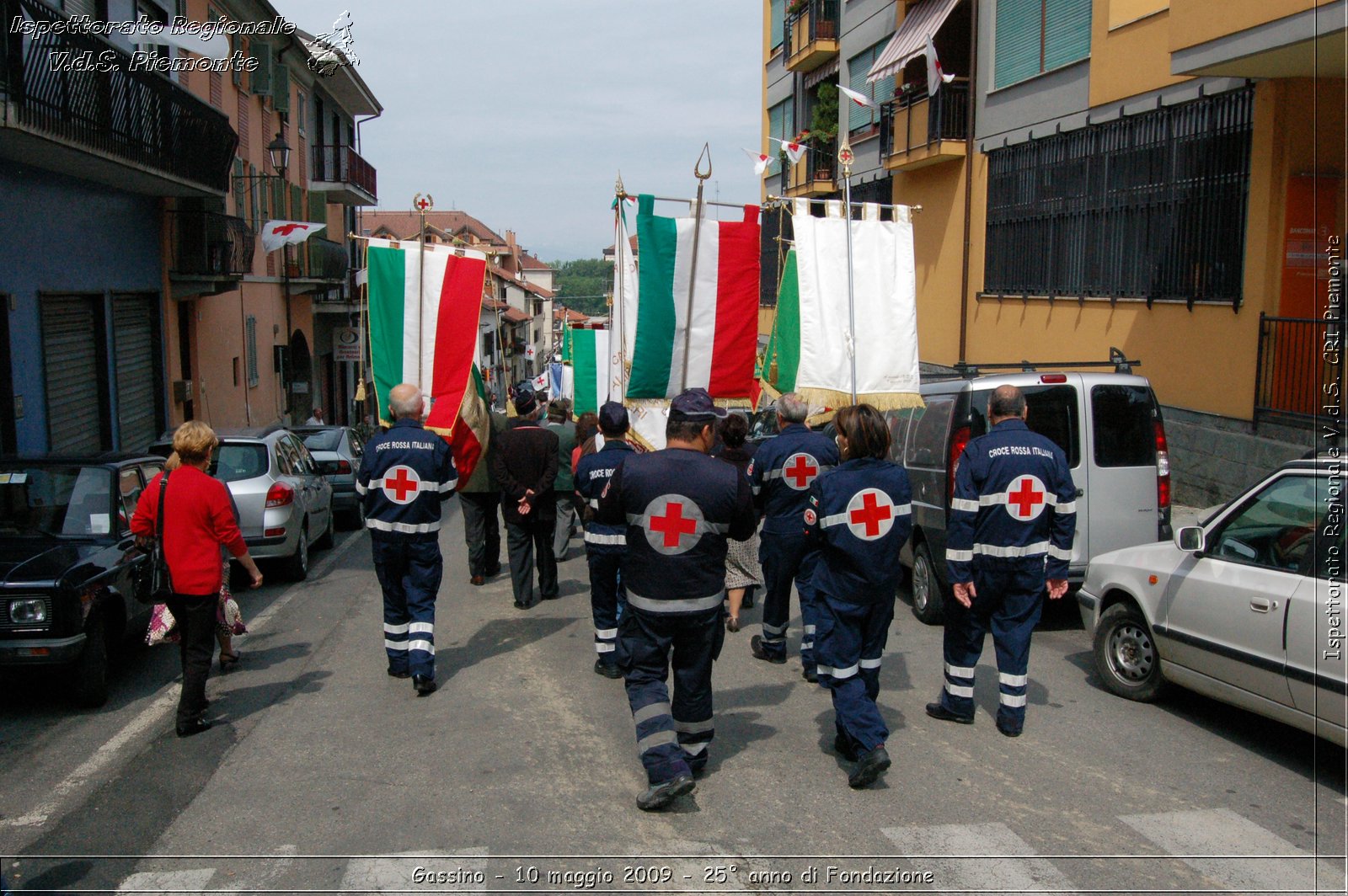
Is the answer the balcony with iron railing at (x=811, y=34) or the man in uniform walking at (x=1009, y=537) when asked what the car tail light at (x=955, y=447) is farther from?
the balcony with iron railing at (x=811, y=34)

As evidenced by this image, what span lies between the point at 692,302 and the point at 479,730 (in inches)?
154

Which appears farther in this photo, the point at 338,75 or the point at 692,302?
the point at 338,75

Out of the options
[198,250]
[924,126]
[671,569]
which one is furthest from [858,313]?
[198,250]

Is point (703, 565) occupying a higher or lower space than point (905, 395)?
lower

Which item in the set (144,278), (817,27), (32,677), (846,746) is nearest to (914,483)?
(846,746)

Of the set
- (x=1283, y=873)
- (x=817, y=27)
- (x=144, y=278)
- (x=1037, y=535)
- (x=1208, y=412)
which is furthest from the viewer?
(x=817, y=27)

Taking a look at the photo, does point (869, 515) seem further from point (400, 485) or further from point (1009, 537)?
point (400, 485)

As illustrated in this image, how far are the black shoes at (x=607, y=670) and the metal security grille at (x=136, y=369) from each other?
11862mm

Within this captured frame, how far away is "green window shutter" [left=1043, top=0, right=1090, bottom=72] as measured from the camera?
618 inches

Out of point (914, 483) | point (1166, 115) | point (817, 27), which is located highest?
point (817, 27)

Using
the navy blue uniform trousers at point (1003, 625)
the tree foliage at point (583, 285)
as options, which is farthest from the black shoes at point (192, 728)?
the tree foliage at point (583, 285)

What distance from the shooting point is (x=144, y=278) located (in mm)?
17781

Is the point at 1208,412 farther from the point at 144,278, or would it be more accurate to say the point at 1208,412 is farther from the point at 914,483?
the point at 144,278

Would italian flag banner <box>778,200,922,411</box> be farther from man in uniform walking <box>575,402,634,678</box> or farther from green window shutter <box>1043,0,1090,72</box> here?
green window shutter <box>1043,0,1090,72</box>
